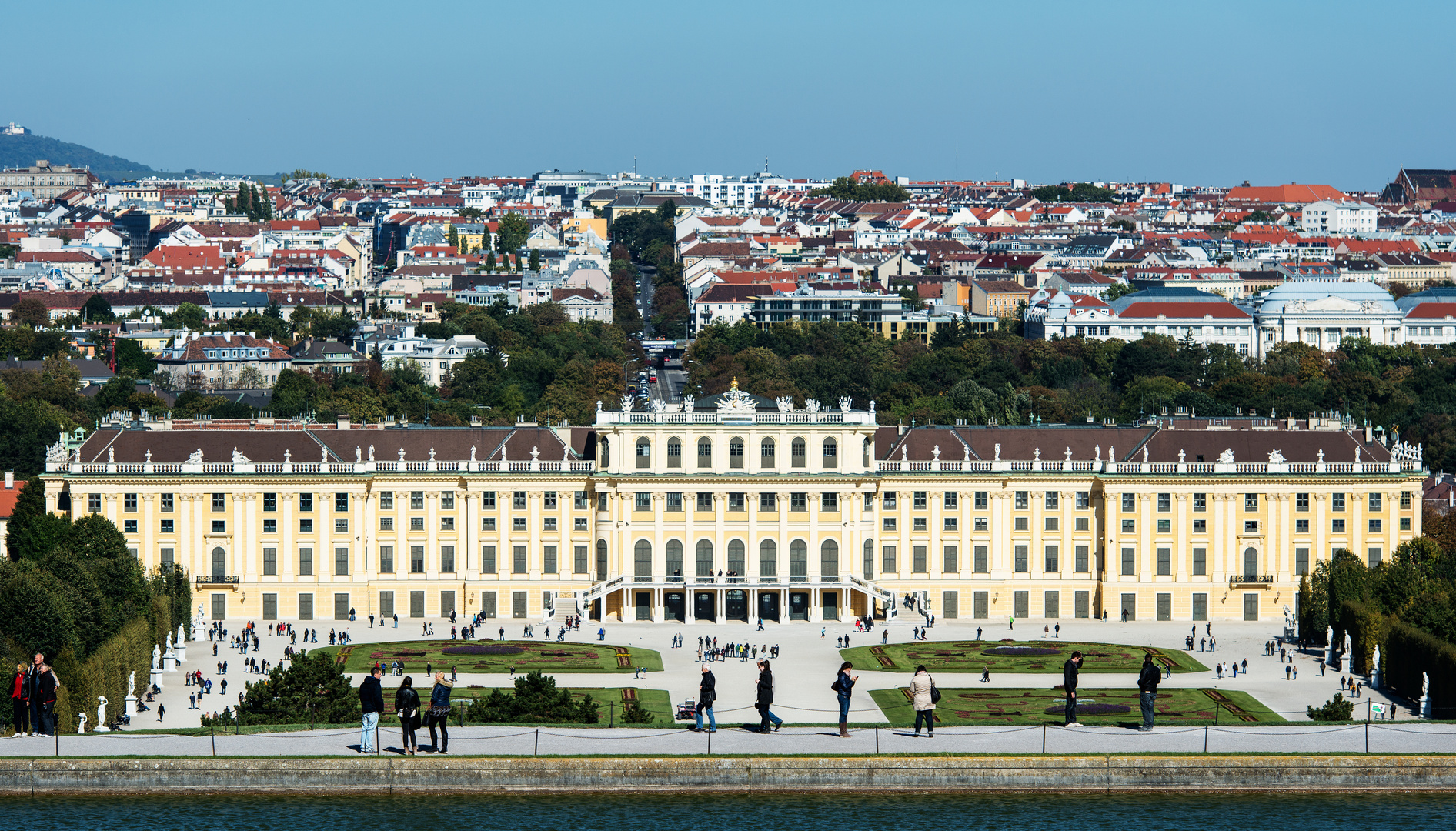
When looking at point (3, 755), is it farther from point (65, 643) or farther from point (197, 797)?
point (65, 643)

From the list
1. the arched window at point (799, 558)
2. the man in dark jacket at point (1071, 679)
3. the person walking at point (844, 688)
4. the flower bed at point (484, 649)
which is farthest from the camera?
the arched window at point (799, 558)

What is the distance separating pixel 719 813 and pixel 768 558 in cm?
4162

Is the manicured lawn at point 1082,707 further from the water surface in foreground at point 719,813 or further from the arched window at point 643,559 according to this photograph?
the arched window at point 643,559

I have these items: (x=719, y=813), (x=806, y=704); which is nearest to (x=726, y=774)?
(x=719, y=813)

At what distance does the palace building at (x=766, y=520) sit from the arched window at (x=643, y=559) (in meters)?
0.09

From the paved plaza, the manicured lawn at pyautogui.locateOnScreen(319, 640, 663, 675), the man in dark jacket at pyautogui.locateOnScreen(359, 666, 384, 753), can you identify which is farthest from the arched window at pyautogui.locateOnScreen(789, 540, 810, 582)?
the man in dark jacket at pyautogui.locateOnScreen(359, 666, 384, 753)

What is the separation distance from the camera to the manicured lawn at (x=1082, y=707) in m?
67.4

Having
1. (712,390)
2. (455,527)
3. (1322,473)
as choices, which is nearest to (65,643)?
(455,527)

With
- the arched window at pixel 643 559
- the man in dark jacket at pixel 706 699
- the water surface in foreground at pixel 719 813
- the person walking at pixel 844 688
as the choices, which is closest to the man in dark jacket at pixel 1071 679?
the water surface in foreground at pixel 719 813

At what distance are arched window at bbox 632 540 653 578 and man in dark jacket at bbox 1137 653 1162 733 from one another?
38.5m

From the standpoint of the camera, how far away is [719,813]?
178 ft

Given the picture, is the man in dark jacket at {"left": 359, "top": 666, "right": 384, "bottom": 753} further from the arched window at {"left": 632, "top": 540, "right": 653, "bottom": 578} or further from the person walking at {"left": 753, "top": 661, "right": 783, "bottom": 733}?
the arched window at {"left": 632, "top": 540, "right": 653, "bottom": 578}

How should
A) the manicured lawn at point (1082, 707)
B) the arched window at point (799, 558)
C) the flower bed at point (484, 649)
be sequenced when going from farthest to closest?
the arched window at point (799, 558) < the flower bed at point (484, 649) < the manicured lawn at point (1082, 707)

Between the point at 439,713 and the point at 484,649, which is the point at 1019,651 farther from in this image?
the point at 439,713
